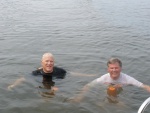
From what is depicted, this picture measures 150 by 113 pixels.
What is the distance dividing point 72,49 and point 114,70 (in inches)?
211

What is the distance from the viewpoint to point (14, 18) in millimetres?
19906

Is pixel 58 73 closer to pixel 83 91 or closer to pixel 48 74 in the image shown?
pixel 48 74

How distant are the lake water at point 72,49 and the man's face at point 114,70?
0.62 meters

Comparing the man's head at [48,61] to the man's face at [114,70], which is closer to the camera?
the man's face at [114,70]

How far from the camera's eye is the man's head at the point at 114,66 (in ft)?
24.3

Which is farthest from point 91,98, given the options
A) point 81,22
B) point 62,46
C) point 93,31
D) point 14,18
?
point 14,18

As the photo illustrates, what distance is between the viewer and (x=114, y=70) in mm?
7559

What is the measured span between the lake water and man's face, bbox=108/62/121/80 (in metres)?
0.62

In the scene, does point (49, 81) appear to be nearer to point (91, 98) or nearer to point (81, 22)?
point (91, 98)

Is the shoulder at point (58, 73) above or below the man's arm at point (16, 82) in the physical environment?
above

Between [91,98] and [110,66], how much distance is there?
107 centimetres

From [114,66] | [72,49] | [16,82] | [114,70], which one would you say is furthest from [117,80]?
[72,49]

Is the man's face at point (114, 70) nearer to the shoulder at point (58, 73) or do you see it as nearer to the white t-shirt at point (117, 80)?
the white t-shirt at point (117, 80)

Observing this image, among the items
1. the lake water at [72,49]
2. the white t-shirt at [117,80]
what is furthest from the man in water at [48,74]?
the white t-shirt at [117,80]
